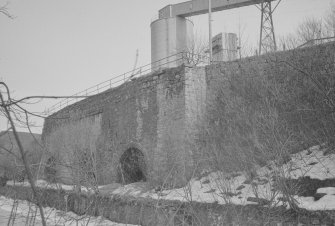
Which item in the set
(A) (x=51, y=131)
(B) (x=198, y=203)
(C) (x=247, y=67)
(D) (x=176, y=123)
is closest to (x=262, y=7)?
(C) (x=247, y=67)

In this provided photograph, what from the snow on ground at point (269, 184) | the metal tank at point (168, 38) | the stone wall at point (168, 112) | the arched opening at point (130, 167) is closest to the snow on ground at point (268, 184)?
the snow on ground at point (269, 184)

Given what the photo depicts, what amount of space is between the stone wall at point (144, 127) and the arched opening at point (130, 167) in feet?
0.72

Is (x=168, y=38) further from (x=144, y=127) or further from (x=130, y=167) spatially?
(x=130, y=167)

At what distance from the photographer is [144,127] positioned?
13039 mm

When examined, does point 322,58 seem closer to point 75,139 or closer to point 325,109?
point 325,109

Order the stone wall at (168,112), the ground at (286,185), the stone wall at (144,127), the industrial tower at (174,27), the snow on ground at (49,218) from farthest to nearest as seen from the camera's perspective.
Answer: the industrial tower at (174,27)
the stone wall at (144,127)
the stone wall at (168,112)
the ground at (286,185)
the snow on ground at (49,218)

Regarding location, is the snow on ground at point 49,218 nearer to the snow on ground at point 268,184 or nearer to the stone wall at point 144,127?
the snow on ground at point 268,184

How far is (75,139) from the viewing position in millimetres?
15281

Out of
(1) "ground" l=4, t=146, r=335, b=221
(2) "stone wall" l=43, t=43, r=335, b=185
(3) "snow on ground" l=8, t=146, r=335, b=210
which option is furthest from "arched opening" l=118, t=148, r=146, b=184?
(1) "ground" l=4, t=146, r=335, b=221

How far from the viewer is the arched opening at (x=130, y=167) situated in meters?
13.7

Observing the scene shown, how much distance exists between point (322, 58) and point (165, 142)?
5.61m

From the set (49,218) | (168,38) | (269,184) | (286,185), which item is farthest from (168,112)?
(49,218)

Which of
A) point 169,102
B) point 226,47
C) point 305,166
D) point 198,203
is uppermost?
point 226,47

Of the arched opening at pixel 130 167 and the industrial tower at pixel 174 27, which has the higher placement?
the industrial tower at pixel 174 27
